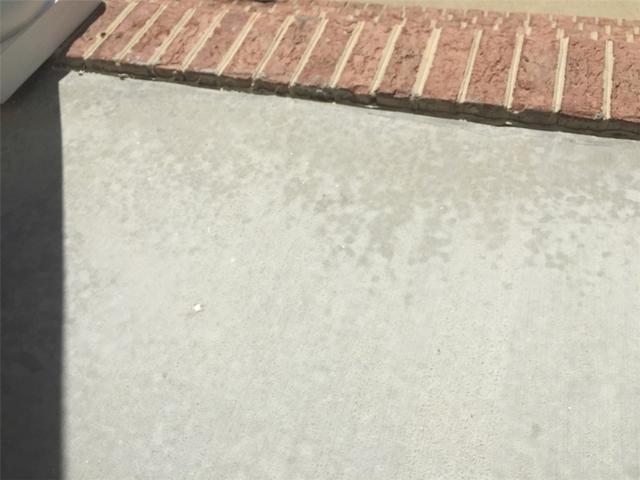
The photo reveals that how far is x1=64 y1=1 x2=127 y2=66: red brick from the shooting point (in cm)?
242

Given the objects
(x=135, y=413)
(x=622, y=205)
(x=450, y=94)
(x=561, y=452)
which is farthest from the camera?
(x=450, y=94)

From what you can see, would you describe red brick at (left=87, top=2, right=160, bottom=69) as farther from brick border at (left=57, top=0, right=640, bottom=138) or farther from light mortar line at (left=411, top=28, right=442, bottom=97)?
light mortar line at (left=411, top=28, right=442, bottom=97)

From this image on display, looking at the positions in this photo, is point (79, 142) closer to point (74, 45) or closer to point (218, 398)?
point (74, 45)

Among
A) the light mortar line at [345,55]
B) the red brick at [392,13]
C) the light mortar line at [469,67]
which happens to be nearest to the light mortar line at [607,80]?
the light mortar line at [469,67]

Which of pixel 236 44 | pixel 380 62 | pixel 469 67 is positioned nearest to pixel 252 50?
pixel 236 44

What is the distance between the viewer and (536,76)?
2094 mm

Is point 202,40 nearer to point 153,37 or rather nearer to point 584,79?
point 153,37

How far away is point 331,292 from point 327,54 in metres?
0.90

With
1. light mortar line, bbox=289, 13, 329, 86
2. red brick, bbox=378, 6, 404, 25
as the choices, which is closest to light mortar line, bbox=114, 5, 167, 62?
light mortar line, bbox=289, 13, 329, 86

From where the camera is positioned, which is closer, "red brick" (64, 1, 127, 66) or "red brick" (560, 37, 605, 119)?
"red brick" (560, 37, 605, 119)

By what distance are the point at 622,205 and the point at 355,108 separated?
835mm

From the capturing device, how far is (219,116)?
2211 mm

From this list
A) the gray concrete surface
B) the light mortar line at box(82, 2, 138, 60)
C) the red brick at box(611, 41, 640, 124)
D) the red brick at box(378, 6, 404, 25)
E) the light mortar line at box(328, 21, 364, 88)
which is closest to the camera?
the gray concrete surface

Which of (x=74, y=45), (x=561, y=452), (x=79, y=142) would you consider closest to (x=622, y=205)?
(x=561, y=452)
